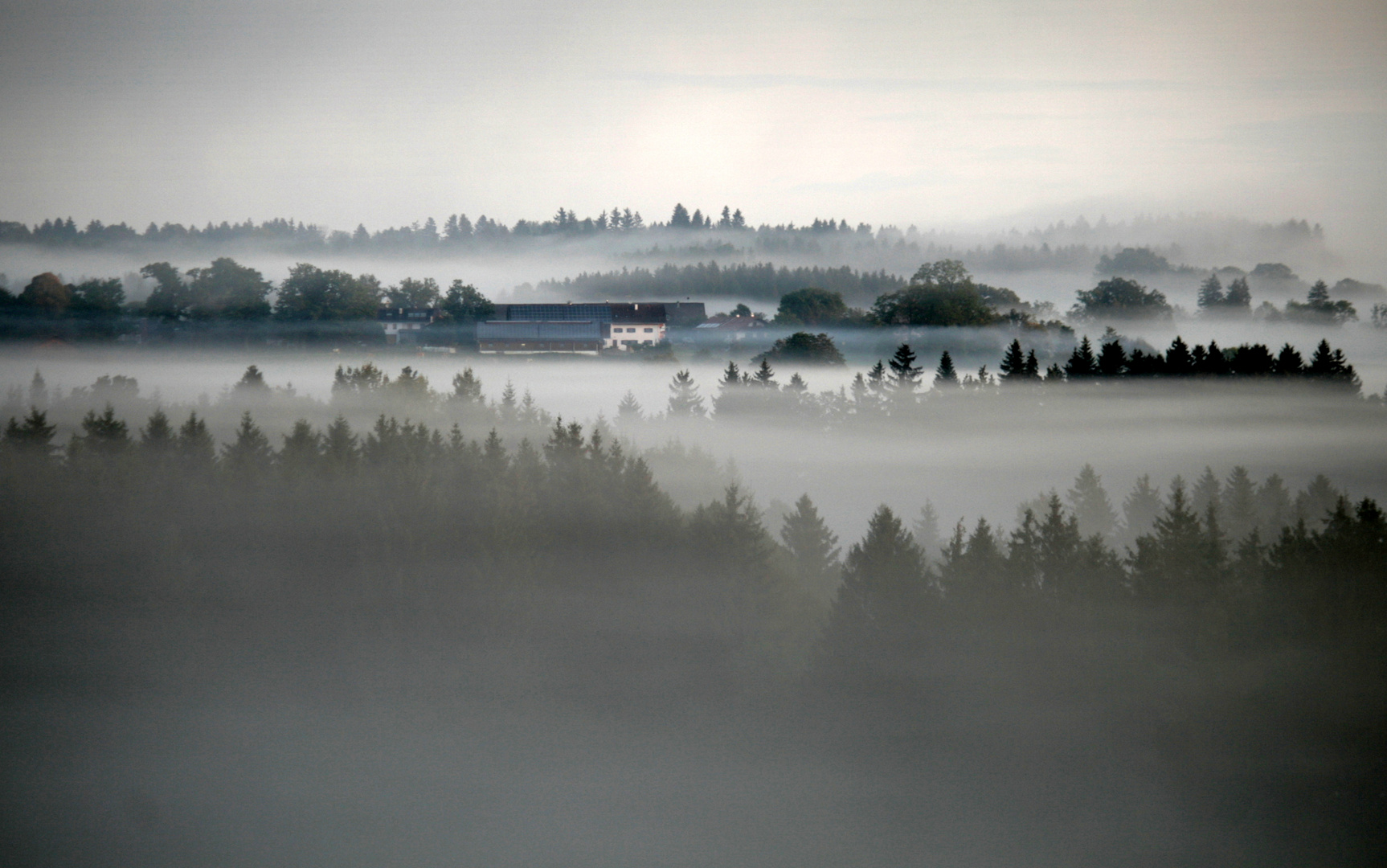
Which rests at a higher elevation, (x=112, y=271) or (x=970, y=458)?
(x=112, y=271)

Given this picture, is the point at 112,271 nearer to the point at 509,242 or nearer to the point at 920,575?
the point at 509,242

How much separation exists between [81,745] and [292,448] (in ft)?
16.2

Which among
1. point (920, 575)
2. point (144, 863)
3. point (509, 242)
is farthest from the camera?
point (144, 863)

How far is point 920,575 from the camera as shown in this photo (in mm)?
8602

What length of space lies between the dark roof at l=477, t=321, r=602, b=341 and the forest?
2.05 feet

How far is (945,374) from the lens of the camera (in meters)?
7.73

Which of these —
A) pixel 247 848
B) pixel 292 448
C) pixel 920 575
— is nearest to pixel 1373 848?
pixel 920 575

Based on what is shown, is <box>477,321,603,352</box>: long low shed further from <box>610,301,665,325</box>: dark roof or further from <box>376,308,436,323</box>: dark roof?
<box>376,308,436,323</box>: dark roof

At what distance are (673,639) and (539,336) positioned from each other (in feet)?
14.0

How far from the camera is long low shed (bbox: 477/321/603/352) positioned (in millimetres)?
8234

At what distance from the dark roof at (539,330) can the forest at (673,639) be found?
624mm

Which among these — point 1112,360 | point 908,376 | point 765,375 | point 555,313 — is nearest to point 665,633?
point 765,375

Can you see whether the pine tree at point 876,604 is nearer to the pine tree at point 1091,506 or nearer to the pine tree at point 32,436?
the pine tree at point 1091,506

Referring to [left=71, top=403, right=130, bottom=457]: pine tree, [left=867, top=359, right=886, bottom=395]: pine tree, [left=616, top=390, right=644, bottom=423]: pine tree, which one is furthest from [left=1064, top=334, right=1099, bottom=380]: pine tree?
[left=71, top=403, right=130, bottom=457]: pine tree
